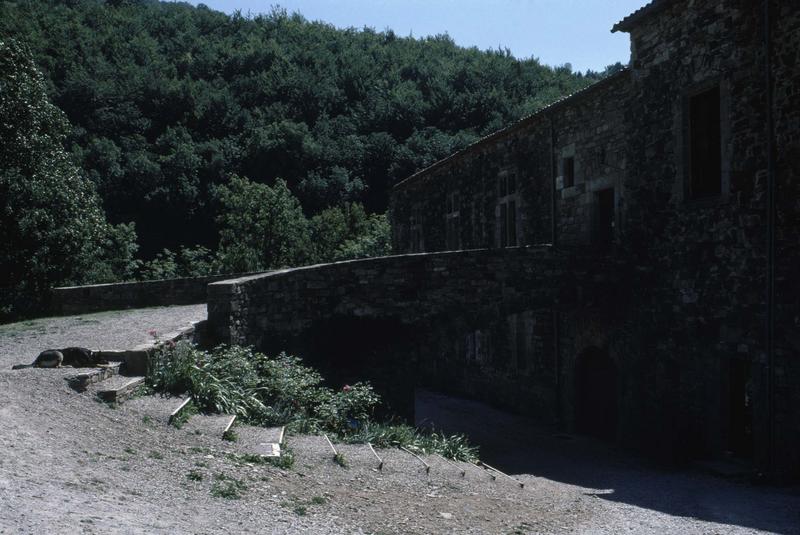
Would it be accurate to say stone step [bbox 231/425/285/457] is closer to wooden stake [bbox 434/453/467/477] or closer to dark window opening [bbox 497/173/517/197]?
wooden stake [bbox 434/453/467/477]

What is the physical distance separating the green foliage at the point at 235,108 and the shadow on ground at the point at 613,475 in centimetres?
2095

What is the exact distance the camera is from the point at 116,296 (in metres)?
18.7

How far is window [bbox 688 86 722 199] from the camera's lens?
11570 mm

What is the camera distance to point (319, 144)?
48.6 metres

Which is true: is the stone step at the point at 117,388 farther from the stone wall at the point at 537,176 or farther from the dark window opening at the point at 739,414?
the stone wall at the point at 537,176

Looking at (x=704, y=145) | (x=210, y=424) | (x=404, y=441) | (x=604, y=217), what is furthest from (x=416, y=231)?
(x=210, y=424)

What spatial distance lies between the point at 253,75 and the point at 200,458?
5248cm

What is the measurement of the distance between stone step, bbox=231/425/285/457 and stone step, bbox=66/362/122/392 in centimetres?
177

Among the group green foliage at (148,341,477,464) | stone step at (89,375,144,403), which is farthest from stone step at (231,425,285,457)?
stone step at (89,375,144,403)

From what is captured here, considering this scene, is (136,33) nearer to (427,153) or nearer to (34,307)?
(427,153)

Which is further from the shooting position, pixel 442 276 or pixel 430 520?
pixel 442 276

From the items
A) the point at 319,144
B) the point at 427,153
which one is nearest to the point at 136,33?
the point at 319,144

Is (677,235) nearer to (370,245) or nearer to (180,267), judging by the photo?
(370,245)

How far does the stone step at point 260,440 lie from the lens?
759cm
